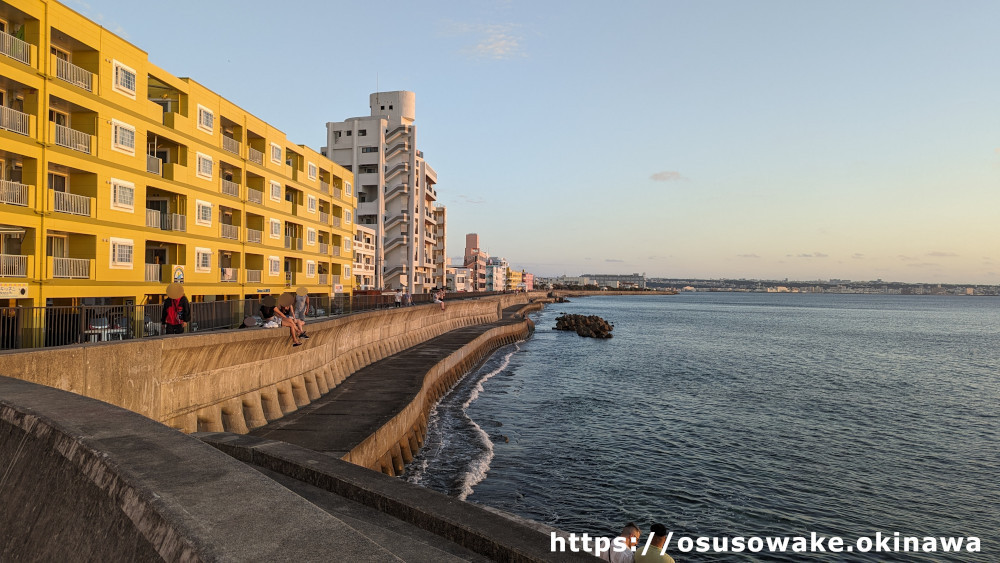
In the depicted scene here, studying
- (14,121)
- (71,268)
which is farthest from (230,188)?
(14,121)

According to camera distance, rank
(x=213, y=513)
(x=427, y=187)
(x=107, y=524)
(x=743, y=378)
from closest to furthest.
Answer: (x=213, y=513) < (x=107, y=524) < (x=743, y=378) < (x=427, y=187)

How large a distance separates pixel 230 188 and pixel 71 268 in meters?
14.8

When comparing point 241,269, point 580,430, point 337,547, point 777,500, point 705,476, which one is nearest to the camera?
point 337,547

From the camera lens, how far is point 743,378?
43.2 metres

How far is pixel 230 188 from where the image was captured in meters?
38.1

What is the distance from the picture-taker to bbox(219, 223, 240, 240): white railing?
37625 millimetres

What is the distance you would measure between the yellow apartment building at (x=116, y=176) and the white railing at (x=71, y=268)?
2.0 inches

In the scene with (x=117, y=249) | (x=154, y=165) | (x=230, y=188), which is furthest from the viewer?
(x=230, y=188)

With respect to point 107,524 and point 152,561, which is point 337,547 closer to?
point 152,561

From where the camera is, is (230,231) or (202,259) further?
(230,231)

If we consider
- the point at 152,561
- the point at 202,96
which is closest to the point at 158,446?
the point at 152,561

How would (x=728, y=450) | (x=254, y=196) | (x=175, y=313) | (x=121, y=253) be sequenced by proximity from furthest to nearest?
(x=254, y=196), (x=121, y=253), (x=728, y=450), (x=175, y=313)

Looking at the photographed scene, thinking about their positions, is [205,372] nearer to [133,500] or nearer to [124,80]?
[133,500]

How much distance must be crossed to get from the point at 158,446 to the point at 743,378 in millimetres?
44549
